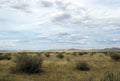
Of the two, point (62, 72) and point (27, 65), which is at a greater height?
point (27, 65)

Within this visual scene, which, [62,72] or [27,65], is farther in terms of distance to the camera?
[27,65]

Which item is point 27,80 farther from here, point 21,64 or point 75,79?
point 21,64

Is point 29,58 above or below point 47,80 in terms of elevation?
above

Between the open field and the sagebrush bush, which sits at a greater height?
the sagebrush bush

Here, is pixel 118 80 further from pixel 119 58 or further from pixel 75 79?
pixel 119 58

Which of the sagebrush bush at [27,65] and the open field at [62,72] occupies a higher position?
the sagebrush bush at [27,65]

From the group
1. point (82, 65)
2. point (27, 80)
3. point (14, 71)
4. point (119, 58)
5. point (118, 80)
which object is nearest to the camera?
point (118, 80)

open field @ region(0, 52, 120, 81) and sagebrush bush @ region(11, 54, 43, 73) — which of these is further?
sagebrush bush @ region(11, 54, 43, 73)

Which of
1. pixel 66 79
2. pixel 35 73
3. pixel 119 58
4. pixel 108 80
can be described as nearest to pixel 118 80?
pixel 108 80

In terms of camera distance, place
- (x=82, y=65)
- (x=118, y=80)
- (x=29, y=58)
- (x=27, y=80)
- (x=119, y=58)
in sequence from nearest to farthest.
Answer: (x=118, y=80) → (x=27, y=80) → (x=29, y=58) → (x=82, y=65) → (x=119, y=58)

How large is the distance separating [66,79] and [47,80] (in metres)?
1.44

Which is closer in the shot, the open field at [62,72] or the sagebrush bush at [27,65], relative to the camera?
the open field at [62,72]

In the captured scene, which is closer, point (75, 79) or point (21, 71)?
point (75, 79)

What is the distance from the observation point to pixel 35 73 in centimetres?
2281
